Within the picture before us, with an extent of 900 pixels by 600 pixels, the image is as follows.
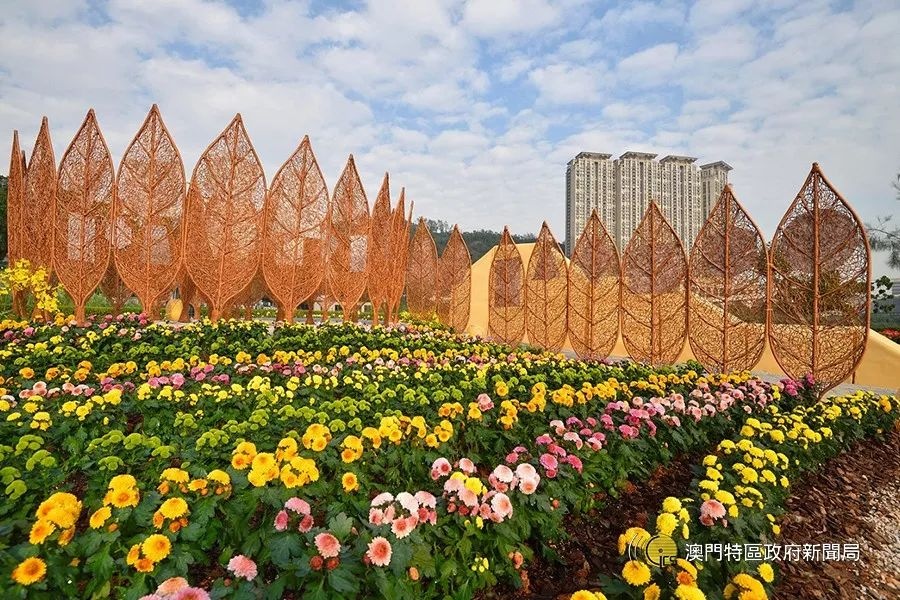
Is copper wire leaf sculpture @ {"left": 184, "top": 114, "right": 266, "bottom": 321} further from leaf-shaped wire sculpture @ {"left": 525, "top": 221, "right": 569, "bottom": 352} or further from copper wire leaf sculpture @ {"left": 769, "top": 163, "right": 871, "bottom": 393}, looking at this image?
copper wire leaf sculpture @ {"left": 769, "top": 163, "right": 871, "bottom": 393}

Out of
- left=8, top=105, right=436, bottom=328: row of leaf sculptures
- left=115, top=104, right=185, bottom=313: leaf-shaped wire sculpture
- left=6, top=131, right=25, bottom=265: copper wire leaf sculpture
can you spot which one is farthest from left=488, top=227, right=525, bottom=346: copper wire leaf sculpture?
left=6, top=131, right=25, bottom=265: copper wire leaf sculpture

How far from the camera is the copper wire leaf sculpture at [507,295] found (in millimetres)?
9766

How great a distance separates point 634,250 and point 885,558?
5606 mm

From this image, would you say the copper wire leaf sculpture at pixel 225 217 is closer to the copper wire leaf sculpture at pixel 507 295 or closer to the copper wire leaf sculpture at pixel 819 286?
the copper wire leaf sculpture at pixel 507 295

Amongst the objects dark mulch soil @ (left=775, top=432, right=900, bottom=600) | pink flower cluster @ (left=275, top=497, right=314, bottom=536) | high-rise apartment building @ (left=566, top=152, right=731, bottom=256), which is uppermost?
high-rise apartment building @ (left=566, top=152, right=731, bottom=256)

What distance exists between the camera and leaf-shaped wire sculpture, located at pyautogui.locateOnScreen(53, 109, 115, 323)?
8.70 metres

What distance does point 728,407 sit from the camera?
11.7 ft

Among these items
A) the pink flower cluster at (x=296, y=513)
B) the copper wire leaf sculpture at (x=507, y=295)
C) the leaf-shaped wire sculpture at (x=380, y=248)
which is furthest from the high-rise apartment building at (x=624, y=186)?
the pink flower cluster at (x=296, y=513)

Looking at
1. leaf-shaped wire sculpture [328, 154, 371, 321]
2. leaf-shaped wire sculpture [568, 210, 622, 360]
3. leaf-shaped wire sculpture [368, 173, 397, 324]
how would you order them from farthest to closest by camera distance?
leaf-shaped wire sculpture [368, 173, 397, 324] → leaf-shaped wire sculpture [328, 154, 371, 321] → leaf-shaped wire sculpture [568, 210, 622, 360]

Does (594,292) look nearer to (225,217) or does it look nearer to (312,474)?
(312,474)

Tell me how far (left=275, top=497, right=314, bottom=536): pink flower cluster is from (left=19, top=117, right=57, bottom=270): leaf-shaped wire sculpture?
10.3 meters

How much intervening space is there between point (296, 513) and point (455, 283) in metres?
10.5

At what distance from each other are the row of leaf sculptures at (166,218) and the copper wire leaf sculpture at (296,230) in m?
0.02

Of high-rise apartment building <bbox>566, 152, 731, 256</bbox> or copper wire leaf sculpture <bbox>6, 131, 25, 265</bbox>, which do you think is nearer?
copper wire leaf sculpture <bbox>6, 131, 25, 265</bbox>
